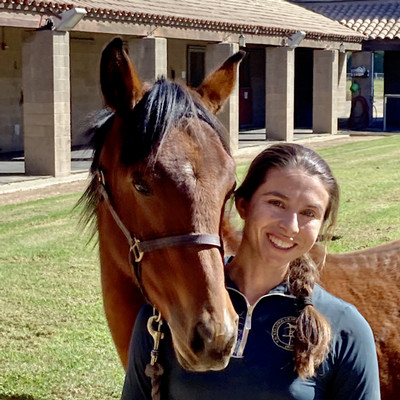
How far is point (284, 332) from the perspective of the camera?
2402 millimetres

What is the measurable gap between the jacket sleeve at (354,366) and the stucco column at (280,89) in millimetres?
21408

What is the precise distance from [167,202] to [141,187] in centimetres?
14

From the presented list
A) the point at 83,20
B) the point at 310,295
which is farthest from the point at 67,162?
the point at 310,295

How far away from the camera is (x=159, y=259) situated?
2621 mm

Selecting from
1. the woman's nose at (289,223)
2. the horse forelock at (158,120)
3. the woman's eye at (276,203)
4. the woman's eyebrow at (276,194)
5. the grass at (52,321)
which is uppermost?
the horse forelock at (158,120)

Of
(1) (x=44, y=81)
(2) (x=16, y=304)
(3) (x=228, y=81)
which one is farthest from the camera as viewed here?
(1) (x=44, y=81)

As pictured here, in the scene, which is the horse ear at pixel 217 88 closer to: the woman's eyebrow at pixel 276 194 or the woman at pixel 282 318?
the woman at pixel 282 318

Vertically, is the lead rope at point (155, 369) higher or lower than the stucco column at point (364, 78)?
lower

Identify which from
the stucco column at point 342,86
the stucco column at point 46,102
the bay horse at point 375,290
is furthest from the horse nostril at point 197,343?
the stucco column at point 342,86

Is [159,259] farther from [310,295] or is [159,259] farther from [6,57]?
[6,57]

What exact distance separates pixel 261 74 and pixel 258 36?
8423 mm

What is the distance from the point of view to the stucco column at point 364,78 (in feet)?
96.6

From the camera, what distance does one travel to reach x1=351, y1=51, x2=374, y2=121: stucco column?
29453mm

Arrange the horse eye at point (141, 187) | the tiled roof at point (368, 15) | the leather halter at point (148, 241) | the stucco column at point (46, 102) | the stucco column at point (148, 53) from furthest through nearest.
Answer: the tiled roof at point (368, 15)
the stucco column at point (148, 53)
the stucco column at point (46, 102)
the horse eye at point (141, 187)
the leather halter at point (148, 241)
